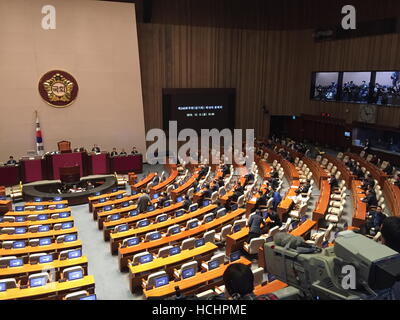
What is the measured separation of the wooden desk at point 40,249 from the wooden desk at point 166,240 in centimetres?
117

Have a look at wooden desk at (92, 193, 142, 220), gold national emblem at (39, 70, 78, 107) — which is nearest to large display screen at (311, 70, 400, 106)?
wooden desk at (92, 193, 142, 220)

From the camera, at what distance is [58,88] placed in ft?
58.2

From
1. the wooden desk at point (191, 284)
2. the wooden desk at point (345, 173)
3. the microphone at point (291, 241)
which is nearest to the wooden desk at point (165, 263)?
the wooden desk at point (191, 284)

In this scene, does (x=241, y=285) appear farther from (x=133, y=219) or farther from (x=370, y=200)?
(x=370, y=200)

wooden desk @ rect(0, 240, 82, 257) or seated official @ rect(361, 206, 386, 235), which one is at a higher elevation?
seated official @ rect(361, 206, 386, 235)

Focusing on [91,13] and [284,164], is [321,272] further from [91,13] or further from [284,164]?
[91,13]

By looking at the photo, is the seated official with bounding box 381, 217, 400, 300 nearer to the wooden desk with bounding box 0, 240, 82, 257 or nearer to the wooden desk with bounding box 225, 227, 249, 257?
the wooden desk with bounding box 225, 227, 249, 257

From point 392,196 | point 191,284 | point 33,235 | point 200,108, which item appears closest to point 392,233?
point 191,284

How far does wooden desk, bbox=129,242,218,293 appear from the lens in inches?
284

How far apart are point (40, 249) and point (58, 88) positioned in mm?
11452

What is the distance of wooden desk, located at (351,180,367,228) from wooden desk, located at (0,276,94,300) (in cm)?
681

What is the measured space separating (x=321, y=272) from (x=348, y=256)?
242mm

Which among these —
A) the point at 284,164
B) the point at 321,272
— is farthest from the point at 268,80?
the point at 321,272

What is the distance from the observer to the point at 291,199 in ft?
37.9
